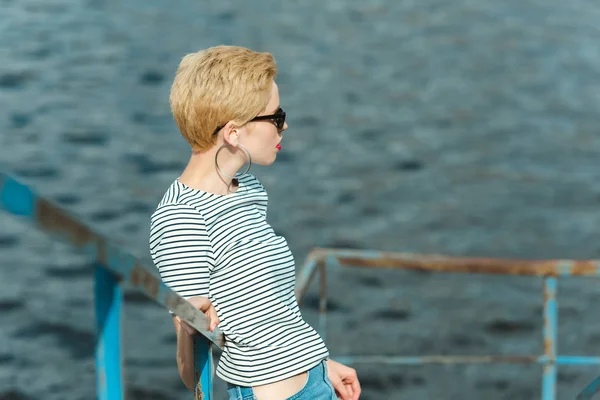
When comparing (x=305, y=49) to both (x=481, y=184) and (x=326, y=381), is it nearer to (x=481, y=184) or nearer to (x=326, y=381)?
(x=481, y=184)

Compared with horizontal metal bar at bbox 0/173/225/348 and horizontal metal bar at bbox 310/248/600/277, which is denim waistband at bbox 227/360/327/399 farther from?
horizontal metal bar at bbox 310/248/600/277

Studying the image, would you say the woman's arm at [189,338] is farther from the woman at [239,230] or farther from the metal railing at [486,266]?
the metal railing at [486,266]

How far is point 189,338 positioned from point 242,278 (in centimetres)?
21

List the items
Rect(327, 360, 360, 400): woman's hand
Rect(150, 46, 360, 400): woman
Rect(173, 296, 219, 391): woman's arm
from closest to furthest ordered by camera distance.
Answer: Rect(173, 296, 219, 391): woman's arm, Rect(150, 46, 360, 400): woman, Rect(327, 360, 360, 400): woman's hand

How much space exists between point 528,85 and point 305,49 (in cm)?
446

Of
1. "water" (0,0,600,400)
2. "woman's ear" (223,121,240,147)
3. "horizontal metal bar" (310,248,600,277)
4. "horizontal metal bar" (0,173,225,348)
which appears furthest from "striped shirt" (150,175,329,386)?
"water" (0,0,600,400)

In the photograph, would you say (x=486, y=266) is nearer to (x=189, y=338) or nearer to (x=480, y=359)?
(x=480, y=359)

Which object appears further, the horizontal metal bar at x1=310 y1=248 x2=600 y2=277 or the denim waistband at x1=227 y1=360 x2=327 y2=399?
the horizontal metal bar at x1=310 y1=248 x2=600 y2=277

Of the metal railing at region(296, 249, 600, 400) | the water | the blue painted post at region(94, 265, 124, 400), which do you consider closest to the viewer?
the blue painted post at region(94, 265, 124, 400)

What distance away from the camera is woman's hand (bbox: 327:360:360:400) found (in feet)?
6.40

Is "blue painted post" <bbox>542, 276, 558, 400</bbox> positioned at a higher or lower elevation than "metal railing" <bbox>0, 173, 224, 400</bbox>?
higher

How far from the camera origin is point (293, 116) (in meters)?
15.8

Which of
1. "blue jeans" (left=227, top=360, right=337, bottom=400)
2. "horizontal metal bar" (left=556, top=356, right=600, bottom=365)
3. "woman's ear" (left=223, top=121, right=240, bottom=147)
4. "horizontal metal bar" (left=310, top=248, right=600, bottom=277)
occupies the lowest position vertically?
"blue jeans" (left=227, top=360, right=337, bottom=400)

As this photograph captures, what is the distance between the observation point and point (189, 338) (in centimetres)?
157
